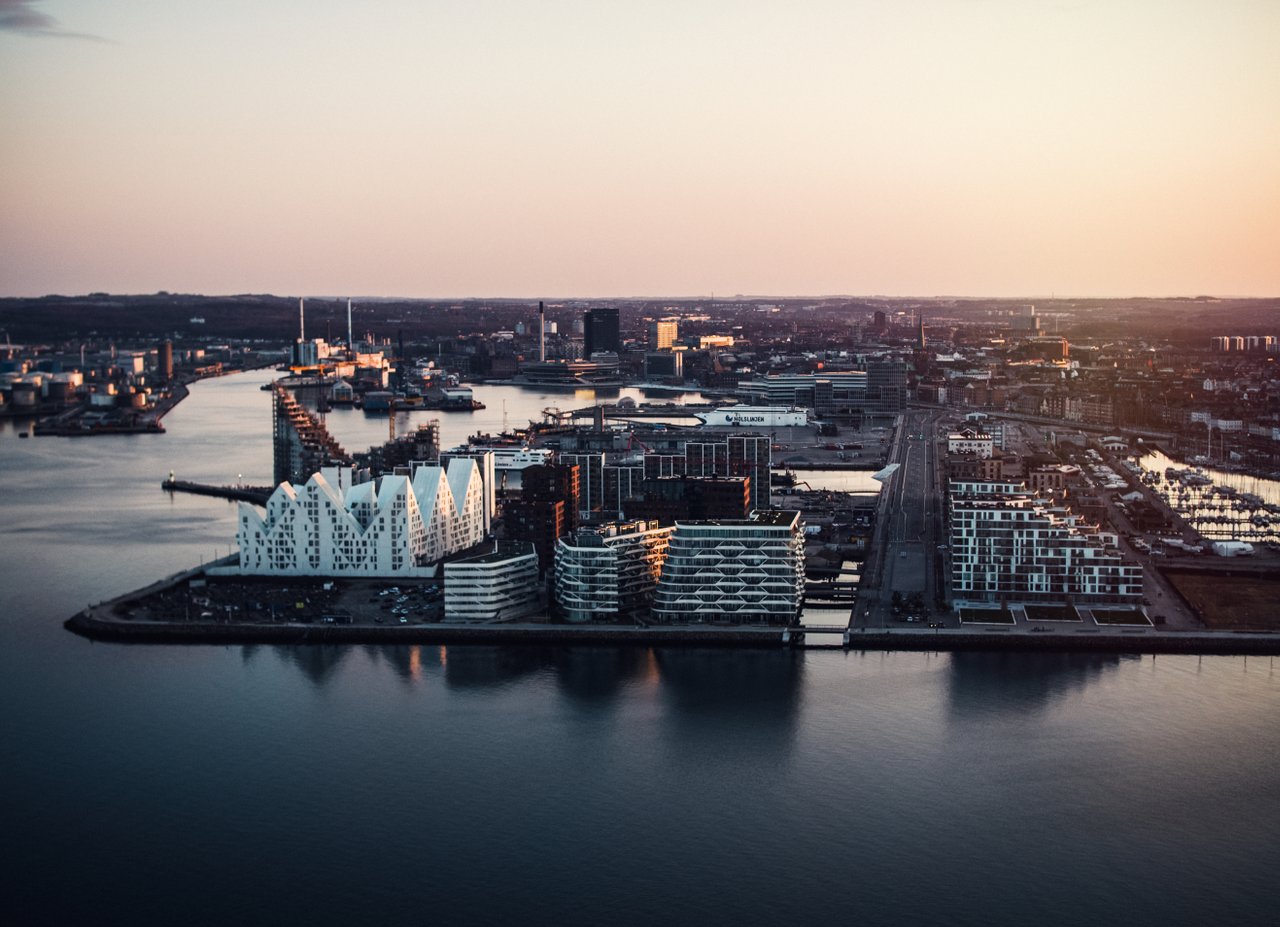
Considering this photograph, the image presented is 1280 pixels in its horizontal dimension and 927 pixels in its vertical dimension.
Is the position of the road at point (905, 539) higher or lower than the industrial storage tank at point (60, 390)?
lower

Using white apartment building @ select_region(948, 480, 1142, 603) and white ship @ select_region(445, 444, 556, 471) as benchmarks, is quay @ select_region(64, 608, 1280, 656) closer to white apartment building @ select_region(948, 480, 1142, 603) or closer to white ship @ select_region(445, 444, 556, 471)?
white apartment building @ select_region(948, 480, 1142, 603)

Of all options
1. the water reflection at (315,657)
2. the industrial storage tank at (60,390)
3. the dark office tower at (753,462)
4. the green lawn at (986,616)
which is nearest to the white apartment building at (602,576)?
the water reflection at (315,657)

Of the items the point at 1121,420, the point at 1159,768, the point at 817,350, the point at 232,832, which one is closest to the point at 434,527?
the point at 232,832

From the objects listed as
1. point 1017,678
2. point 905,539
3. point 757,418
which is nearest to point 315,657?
point 1017,678

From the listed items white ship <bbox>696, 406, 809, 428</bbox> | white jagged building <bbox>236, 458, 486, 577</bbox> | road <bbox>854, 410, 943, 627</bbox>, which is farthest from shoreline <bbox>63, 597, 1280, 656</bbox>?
white ship <bbox>696, 406, 809, 428</bbox>

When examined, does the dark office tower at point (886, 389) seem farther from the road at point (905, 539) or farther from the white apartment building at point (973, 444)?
the white apartment building at point (973, 444)
